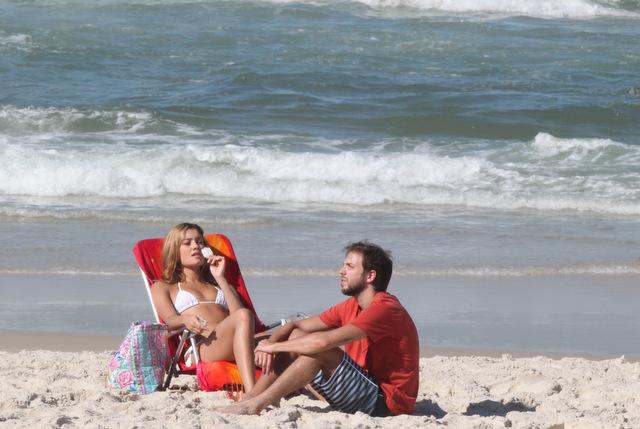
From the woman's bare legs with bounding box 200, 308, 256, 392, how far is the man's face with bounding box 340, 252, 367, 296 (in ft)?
2.19

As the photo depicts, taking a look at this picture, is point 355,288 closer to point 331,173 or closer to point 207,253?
point 207,253

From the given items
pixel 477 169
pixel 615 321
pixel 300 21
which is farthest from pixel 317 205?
pixel 300 21

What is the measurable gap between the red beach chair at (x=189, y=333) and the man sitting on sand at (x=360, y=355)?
0.44m

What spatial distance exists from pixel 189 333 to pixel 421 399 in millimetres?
1188

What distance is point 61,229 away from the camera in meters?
9.62

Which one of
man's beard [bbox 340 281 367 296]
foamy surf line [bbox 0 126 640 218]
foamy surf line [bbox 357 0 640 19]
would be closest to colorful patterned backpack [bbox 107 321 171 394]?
man's beard [bbox 340 281 367 296]

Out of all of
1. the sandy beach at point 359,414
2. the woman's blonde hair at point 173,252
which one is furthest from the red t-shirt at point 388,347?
the woman's blonde hair at point 173,252

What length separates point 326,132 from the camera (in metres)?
14.8

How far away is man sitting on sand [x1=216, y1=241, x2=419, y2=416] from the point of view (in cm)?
461

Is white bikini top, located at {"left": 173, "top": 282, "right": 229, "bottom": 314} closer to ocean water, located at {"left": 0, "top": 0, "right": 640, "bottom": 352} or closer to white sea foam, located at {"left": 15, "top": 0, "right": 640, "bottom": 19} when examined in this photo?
ocean water, located at {"left": 0, "top": 0, "right": 640, "bottom": 352}

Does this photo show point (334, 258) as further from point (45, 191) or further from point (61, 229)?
point (45, 191)

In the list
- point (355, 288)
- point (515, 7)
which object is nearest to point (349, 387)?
point (355, 288)

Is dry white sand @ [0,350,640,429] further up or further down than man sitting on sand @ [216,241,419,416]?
further down

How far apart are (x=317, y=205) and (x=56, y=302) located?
425 centimetres
